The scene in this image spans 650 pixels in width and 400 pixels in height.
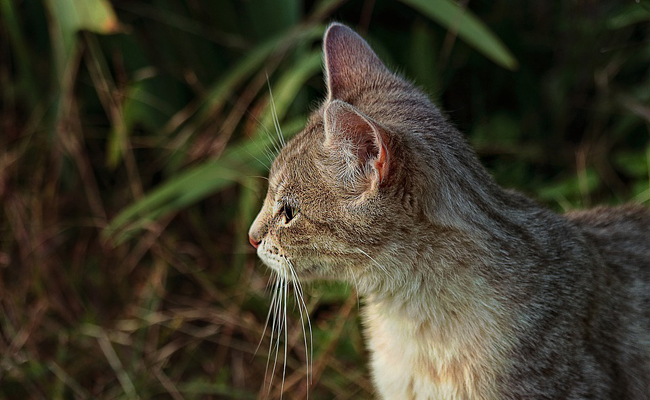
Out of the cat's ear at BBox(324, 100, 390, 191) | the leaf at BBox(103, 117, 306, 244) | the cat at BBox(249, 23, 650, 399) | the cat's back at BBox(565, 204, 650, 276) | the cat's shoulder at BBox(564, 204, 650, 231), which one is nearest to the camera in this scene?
the cat's ear at BBox(324, 100, 390, 191)

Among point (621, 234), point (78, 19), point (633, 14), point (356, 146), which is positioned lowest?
point (78, 19)

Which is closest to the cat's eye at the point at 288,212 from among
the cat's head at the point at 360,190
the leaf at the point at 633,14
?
the cat's head at the point at 360,190

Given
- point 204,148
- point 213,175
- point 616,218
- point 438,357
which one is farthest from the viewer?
point 204,148

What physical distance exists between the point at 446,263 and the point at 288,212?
0.38 metres

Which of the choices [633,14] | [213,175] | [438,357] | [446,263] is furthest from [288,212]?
[633,14]

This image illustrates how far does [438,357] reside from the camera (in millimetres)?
1665

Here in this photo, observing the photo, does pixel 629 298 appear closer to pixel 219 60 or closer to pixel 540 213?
pixel 540 213

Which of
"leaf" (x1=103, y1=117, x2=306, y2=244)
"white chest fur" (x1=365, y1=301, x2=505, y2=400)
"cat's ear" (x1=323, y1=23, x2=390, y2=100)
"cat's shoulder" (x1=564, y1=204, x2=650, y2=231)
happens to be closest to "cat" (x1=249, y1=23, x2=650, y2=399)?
"white chest fur" (x1=365, y1=301, x2=505, y2=400)

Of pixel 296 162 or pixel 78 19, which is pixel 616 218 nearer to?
pixel 296 162

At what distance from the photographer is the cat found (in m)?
1.53

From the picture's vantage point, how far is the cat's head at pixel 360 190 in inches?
58.3

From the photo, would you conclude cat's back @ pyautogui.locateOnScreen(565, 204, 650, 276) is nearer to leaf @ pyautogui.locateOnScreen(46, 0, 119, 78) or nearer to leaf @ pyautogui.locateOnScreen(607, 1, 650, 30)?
leaf @ pyautogui.locateOnScreen(607, 1, 650, 30)

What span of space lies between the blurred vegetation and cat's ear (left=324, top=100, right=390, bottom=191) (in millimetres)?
795

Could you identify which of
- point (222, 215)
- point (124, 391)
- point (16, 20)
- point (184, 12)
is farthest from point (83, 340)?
point (184, 12)
